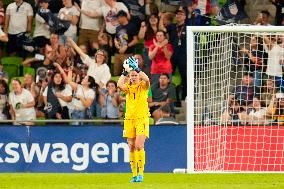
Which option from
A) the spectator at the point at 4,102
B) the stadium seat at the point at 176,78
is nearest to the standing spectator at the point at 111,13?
the stadium seat at the point at 176,78

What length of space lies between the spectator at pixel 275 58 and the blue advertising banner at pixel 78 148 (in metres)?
2.55

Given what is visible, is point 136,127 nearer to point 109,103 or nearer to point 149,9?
point 109,103

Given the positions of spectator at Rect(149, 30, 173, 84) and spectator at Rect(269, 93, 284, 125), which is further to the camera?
spectator at Rect(149, 30, 173, 84)

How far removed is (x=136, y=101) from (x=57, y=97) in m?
6.12

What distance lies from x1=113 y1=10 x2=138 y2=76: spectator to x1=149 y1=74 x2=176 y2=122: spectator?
60.6 inches

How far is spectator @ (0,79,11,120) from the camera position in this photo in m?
23.3

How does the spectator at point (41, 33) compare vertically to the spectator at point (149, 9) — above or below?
below

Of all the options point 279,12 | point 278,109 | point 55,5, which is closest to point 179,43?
point 279,12

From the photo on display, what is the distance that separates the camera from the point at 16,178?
62.2 feet

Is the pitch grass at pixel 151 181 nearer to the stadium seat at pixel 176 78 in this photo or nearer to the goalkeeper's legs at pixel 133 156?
the goalkeeper's legs at pixel 133 156

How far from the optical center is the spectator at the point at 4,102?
918 inches

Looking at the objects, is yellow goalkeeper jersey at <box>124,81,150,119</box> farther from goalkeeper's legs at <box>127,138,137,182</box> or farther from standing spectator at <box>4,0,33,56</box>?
standing spectator at <box>4,0,33,56</box>

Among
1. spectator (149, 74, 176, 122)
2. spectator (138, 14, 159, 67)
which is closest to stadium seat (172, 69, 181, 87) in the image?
spectator (149, 74, 176, 122)

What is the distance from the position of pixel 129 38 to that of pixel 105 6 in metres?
0.94
